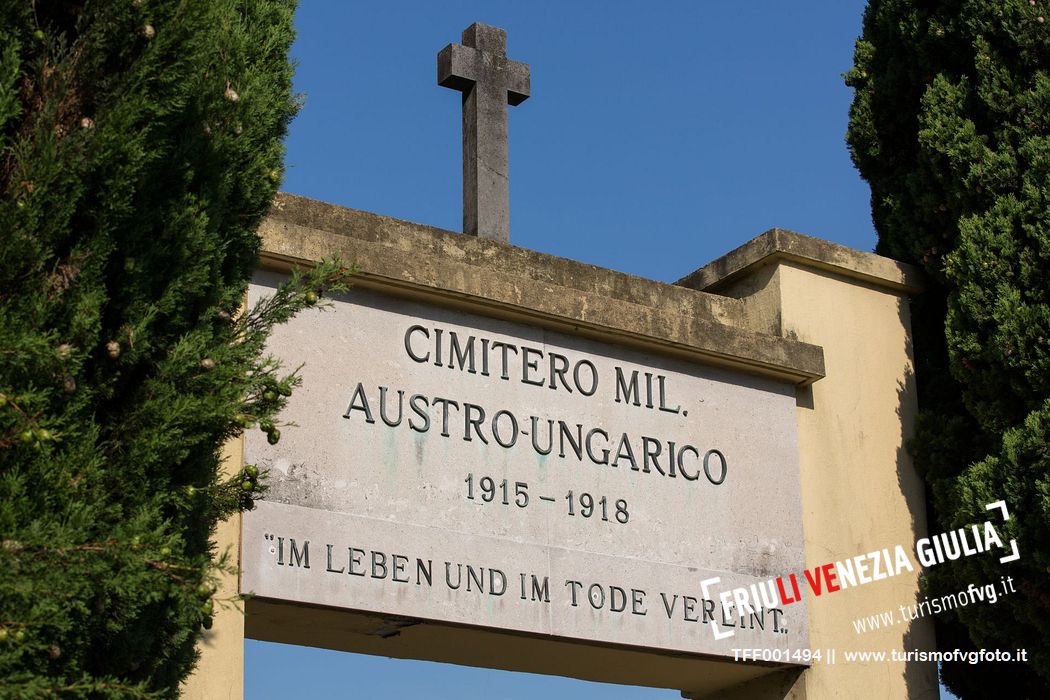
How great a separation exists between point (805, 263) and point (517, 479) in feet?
8.70

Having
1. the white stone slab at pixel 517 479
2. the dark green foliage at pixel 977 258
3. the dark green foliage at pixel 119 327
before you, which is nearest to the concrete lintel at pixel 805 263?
the dark green foliage at pixel 977 258

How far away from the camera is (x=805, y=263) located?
33.8 ft

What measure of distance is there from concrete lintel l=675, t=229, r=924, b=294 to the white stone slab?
2.75 ft

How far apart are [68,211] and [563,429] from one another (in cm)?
403

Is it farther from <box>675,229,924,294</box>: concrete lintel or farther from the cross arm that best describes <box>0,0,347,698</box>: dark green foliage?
<box>675,229,924,294</box>: concrete lintel

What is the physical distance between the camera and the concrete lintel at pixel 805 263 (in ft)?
33.4

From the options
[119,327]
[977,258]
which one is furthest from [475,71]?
[119,327]

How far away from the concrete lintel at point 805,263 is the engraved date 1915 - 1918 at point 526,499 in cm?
201

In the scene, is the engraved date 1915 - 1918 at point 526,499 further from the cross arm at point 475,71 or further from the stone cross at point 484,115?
the cross arm at point 475,71

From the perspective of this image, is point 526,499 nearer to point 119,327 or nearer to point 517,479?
point 517,479

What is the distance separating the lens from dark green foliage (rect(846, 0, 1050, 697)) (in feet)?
31.0

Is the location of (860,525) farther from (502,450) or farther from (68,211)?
(68,211)

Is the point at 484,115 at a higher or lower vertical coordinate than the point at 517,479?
higher

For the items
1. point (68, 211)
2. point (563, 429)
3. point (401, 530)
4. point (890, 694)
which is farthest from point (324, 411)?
point (890, 694)
